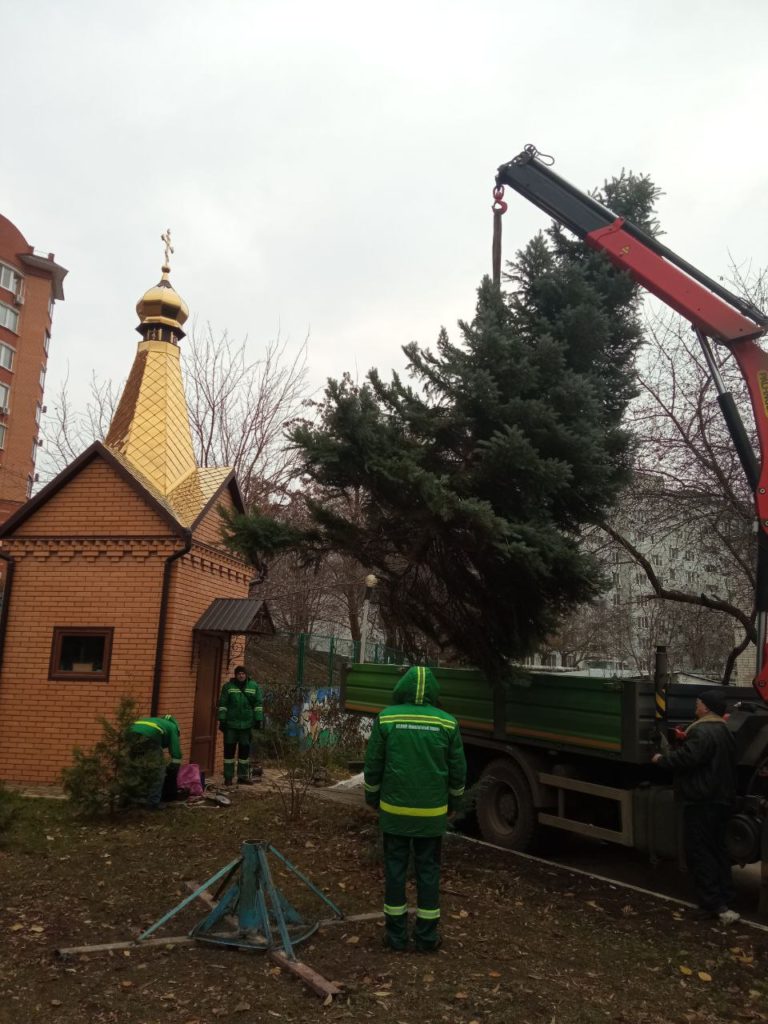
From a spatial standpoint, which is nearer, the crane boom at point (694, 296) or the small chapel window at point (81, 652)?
the crane boom at point (694, 296)

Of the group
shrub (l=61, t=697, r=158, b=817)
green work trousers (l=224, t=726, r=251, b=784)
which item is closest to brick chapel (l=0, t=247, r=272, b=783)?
green work trousers (l=224, t=726, r=251, b=784)

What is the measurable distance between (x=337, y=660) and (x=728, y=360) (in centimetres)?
1286

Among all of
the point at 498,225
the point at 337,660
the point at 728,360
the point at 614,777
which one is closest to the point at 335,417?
the point at 498,225

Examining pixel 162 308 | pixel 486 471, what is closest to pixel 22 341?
pixel 162 308

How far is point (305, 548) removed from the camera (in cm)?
784

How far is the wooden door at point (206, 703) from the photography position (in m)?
11.6

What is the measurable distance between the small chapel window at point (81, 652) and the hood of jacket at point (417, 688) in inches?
260

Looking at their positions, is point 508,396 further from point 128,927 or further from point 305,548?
point 128,927

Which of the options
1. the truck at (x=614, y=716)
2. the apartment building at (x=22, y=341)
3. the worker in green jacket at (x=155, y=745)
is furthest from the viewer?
the apartment building at (x=22, y=341)

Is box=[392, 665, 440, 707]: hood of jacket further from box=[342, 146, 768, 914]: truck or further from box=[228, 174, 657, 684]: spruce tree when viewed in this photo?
box=[342, 146, 768, 914]: truck

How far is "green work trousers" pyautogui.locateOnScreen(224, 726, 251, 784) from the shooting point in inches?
426

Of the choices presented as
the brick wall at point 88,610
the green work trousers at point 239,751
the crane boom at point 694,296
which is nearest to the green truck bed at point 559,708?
the crane boom at point 694,296

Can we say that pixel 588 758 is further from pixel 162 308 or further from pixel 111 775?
pixel 162 308

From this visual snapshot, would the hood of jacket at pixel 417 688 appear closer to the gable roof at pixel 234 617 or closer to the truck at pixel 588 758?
the truck at pixel 588 758
